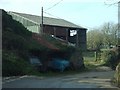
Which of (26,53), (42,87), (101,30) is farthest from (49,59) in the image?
(101,30)

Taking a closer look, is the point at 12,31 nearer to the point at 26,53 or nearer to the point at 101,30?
the point at 26,53

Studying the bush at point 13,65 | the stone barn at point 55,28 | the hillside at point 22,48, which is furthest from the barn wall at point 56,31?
the bush at point 13,65

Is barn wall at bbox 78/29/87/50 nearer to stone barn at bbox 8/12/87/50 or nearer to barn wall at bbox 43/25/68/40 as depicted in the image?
stone barn at bbox 8/12/87/50

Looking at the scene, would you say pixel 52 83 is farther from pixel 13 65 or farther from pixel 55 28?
pixel 55 28

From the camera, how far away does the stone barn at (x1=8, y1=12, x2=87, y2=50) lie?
166 ft

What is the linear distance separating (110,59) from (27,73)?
1582cm

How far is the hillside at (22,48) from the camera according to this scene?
23.3 meters

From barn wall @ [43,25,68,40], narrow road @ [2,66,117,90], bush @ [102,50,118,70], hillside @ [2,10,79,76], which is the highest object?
barn wall @ [43,25,68,40]

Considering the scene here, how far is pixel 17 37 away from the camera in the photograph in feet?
90.1

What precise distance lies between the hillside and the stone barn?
15.5 metres

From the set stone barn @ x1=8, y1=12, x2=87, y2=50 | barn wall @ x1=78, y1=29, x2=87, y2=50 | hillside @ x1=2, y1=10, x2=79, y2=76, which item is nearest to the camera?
hillside @ x1=2, y1=10, x2=79, y2=76

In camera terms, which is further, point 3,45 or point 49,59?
point 49,59

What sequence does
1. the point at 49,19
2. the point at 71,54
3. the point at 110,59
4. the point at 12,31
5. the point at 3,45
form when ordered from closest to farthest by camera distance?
the point at 3,45 → the point at 12,31 → the point at 71,54 → the point at 110,59 → the point at 49,19

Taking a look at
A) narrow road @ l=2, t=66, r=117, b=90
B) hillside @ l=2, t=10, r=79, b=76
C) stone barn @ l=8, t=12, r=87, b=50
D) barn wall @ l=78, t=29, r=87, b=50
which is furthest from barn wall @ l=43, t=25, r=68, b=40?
narrow road @ l=2, t=66, r=117, b=90
